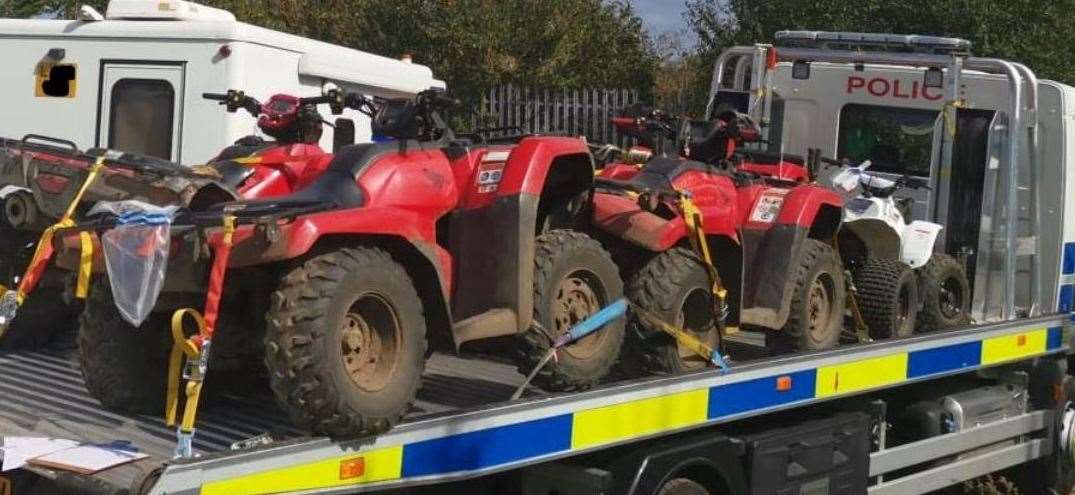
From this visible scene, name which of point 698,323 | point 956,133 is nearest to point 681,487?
point 698,323

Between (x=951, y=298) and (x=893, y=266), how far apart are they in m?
0.91

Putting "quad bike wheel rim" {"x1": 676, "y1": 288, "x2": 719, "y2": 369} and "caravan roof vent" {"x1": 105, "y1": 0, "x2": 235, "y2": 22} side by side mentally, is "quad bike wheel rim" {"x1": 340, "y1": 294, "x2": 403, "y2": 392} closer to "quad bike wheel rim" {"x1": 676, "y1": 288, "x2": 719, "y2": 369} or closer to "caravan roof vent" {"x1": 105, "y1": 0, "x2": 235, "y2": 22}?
"quad bike wheel rim" {"x1": 676, "y1": 288, "x2": 719, "y2": 369}

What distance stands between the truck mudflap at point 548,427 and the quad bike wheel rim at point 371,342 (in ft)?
0.65

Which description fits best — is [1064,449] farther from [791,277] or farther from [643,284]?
[643,284]

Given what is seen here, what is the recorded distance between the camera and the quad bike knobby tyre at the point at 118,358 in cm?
470

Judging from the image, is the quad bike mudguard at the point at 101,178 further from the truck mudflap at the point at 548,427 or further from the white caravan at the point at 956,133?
the white caravan at the point at 956,133

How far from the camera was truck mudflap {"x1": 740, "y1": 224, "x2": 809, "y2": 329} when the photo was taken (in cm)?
641

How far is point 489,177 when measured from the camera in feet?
16.6

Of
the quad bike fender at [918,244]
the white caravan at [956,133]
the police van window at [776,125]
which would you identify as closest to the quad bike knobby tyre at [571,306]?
the quad bike fender at [918,244]

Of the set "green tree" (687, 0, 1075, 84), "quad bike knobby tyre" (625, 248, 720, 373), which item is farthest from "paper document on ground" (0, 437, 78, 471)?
Answer: "green tree" (687, 0, 1075, 84)

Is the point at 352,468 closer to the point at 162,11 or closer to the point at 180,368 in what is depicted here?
the point at 180,368

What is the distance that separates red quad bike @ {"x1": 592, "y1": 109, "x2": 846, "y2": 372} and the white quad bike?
1.66 ft

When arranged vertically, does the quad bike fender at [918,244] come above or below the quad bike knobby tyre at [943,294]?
above

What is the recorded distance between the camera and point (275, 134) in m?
6.04
